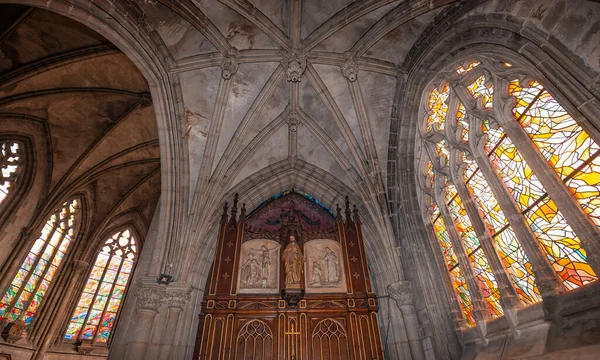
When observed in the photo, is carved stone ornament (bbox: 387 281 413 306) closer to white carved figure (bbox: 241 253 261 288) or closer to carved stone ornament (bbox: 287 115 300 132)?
white carved figure (bbox: 241 253 261 288)

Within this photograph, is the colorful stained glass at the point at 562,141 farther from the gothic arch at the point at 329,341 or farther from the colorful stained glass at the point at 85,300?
the colorful stained glass at the point at 85,300

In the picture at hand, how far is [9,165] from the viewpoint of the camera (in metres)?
9.28

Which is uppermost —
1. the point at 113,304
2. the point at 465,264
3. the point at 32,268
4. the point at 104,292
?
the point at 32,268

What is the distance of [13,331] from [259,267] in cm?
836

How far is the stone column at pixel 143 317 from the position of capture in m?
5.77

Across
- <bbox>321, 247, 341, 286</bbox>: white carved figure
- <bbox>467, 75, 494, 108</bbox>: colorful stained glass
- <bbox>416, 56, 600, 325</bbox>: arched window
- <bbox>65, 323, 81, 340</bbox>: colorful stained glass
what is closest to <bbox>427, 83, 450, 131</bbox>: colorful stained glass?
<bbox>416, 56, 600, 325</bbox>: arched window

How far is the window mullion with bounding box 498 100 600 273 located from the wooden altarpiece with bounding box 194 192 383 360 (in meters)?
3.99

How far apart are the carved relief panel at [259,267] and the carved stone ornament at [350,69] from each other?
5.00 m

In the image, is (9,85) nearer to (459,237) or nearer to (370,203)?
(370,203)

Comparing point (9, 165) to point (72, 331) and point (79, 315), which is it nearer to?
point (79, 315)

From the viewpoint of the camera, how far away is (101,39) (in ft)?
26.5

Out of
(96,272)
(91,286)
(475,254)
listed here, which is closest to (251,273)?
(475,254)

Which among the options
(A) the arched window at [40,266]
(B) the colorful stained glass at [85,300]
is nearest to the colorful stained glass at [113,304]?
(B) the colorful stained glass at [85,300]

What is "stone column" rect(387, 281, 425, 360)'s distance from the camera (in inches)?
235
